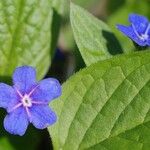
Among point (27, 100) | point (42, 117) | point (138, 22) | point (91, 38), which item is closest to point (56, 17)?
point (91, 38)

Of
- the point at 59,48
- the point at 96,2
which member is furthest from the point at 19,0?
the point at 96,2

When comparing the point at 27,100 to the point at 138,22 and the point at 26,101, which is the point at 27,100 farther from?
the point at 138,22

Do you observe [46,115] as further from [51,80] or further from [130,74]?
[130,74]

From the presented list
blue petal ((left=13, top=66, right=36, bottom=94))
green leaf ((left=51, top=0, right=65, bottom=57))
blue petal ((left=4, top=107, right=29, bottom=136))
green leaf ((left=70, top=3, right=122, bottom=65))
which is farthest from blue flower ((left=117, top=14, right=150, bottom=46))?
blue petal ((left=4, top=107, right=29, bottom=136))

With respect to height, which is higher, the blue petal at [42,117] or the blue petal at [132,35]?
the blue petal at [132,35]

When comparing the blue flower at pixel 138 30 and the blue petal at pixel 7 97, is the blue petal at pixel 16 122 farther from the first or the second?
the blue flower at pixel 138 30

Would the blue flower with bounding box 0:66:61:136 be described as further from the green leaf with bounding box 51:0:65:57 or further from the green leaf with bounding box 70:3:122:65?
the green leaf with bounding box 51:0:65:57

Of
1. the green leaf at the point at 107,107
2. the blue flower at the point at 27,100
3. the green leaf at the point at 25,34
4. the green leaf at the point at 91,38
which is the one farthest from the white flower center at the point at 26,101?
the green leaf at the point at 25,34
